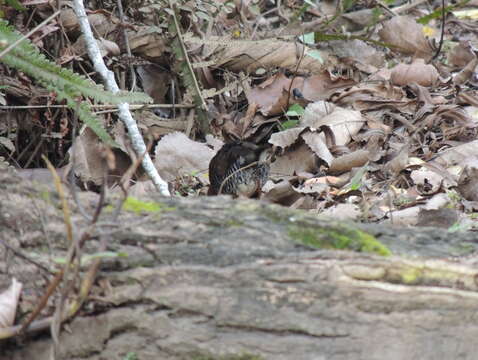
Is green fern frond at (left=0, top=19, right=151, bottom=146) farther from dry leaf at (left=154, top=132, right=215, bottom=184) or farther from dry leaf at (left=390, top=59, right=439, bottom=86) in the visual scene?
dry leaf at (left=390, top=59, right=439, bottom=86)

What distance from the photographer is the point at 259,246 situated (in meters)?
1.68

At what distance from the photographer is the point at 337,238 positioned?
1.72 metres

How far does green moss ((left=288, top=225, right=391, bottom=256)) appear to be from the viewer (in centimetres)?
170

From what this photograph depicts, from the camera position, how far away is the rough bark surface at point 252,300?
161cm

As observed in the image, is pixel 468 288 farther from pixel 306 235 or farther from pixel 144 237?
pixel 144 237

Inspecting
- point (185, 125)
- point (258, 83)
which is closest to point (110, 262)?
point (185, 125)

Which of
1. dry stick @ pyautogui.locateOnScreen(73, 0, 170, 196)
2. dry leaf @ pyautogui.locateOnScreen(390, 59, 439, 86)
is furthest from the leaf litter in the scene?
dry stick @ pyautogui.locateOnScreen(73, 0, 170, 196)

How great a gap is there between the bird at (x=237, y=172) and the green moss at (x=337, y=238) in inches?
61.1

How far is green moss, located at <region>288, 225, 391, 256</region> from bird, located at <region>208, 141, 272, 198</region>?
1.55m

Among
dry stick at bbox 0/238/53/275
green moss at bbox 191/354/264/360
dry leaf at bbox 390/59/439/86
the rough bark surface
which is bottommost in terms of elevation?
dry leaf at bbox 390/59/439/86

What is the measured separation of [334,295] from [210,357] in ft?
1.06

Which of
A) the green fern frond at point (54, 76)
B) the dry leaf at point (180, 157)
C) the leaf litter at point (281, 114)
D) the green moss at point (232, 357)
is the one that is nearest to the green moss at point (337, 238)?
the green moss at point (232, 357)

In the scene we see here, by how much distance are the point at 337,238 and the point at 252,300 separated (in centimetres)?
28

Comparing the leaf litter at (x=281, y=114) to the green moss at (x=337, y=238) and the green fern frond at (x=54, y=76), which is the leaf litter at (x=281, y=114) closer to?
the green fern frond at (x=54, y=76)
